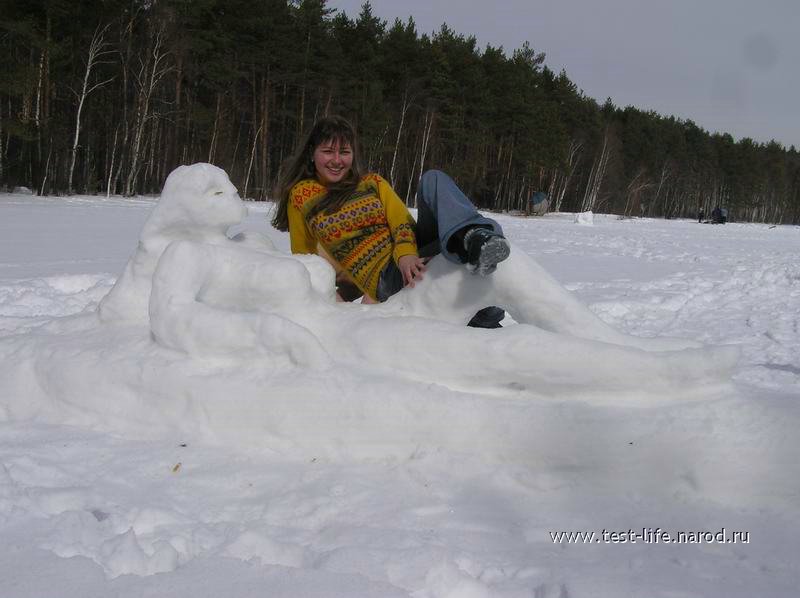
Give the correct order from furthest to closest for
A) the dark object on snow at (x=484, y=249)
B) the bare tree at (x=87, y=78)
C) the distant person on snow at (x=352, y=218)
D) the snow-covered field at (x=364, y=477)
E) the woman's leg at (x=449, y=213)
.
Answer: the bare tree at (x=87, y=78)
the distant person on snow at (x=352, y=218)
the woman's leg at (x=449, y=213)
the dark object on snow at (x=484, y=249)
the snow-covered field at (x=364, y=477)

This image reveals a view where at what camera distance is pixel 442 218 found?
7.57 feet

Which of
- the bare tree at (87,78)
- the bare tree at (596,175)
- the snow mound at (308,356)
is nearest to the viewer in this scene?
the snow mound at (308,356)

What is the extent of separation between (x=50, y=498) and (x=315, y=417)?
0.79m

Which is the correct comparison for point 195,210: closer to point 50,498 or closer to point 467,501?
point 50,498

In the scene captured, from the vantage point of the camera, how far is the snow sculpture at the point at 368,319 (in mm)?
2002

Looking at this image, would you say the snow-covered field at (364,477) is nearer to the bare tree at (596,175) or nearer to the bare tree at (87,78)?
the bare tree at (87,78)

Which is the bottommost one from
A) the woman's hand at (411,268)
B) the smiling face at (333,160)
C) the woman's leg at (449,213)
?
the woman's hand at (411,268)

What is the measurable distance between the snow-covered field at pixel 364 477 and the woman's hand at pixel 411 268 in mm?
366

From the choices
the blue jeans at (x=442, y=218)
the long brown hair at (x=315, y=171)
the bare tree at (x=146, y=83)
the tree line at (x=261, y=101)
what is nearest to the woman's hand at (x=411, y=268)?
the blue jeans at (x=442, y=218)

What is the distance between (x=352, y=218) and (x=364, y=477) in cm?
129

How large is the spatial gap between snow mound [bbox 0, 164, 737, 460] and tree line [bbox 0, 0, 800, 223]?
15053mm

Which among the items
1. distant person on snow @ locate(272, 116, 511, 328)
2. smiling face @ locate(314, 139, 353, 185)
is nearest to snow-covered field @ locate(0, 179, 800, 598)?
distant person on snow @ locate(272, 116, 511, 328)

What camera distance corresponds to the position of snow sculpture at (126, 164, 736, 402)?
2.00m

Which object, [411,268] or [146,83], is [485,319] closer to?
[411,268]
